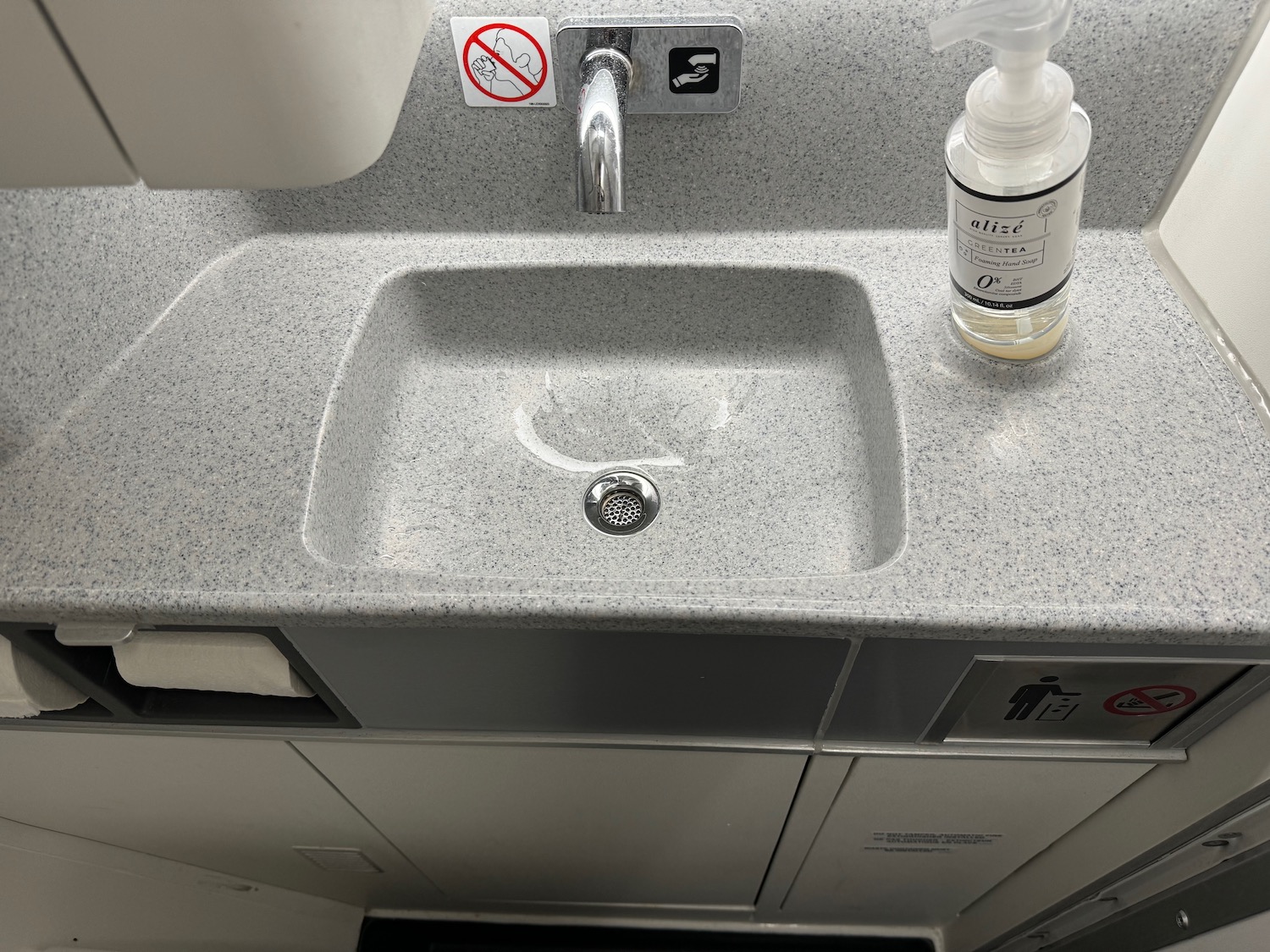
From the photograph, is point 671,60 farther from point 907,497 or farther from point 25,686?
point 25,686

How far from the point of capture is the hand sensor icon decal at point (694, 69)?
691 millimetres

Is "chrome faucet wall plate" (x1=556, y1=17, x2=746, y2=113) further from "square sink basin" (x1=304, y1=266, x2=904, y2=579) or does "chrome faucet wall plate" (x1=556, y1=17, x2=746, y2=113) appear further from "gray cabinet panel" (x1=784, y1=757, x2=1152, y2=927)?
"gray cabinet panel" (x1=784, y1=757, x2=1152, y2=927)

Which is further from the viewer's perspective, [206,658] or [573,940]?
[573,940]

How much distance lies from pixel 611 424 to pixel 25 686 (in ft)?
1.69

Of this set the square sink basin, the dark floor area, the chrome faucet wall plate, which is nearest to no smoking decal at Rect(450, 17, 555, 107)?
the chrome faucet wall plate

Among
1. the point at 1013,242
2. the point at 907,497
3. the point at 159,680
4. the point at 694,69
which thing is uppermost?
the point at 694,69

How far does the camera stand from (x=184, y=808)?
87cm

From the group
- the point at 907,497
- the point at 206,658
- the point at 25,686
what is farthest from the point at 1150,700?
the point at 25,686

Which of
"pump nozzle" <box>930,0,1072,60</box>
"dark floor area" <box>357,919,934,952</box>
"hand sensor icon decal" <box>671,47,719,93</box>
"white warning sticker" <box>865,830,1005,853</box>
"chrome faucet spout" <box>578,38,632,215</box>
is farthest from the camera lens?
"dark floor area" <box>357,919,934,952</box>

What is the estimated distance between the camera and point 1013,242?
56 cm

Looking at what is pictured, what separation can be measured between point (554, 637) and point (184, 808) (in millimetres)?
543

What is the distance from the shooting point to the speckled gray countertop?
0.53 metres

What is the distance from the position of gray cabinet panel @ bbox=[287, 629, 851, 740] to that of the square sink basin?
3.5 inches

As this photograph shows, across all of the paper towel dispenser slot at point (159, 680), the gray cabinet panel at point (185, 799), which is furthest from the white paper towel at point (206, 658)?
the gray cabinet panel at point (185, 799)
